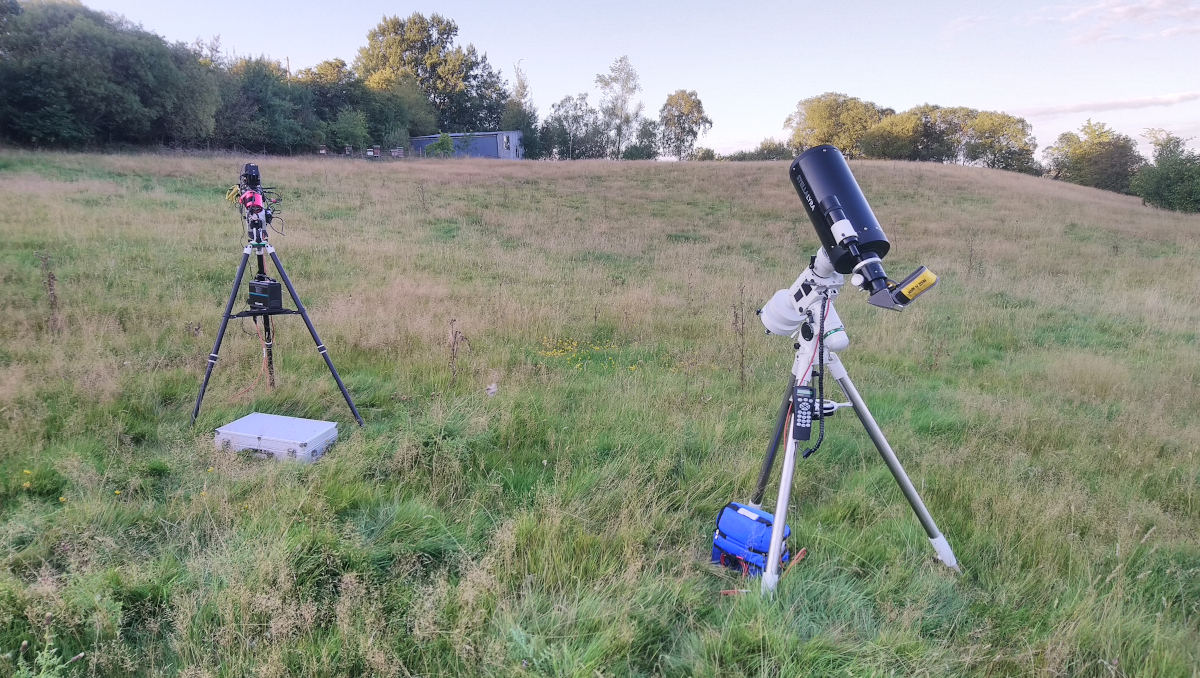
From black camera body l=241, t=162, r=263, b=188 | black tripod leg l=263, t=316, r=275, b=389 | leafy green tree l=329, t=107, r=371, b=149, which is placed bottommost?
black tripod leg l=263, t=316, r=275, b=389

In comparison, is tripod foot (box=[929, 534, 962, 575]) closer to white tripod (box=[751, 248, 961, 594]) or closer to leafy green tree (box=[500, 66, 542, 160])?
white tripod (box=[751, 248, 961, 594])

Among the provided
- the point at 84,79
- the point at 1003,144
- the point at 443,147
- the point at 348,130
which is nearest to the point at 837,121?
the point at 1003,144

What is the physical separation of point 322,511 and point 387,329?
3585mm

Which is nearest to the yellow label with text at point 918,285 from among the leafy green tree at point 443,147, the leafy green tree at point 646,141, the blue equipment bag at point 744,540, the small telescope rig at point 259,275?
the blue equipment bag at point 744,540

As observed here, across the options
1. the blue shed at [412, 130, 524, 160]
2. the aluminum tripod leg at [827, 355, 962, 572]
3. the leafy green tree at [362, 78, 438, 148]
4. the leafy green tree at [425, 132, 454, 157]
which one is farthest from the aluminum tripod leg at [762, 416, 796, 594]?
the leafy green tree at [362, 78, 438, 148]

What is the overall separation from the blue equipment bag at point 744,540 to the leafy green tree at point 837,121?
206ft

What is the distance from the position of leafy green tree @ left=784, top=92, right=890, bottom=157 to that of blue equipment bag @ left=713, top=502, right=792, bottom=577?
62.8 metres

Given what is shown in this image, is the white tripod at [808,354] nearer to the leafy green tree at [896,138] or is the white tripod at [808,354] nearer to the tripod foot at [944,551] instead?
the tripod foot at [944,551]

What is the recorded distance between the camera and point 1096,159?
48.6m

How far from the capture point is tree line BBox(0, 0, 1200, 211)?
25438 mm

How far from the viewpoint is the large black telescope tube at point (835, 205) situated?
2.38 metres

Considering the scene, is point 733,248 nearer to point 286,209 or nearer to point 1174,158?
point 286,209

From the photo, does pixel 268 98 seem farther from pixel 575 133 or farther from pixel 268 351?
pixel 268 351

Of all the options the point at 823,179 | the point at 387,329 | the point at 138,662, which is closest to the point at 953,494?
the point at 823,179
